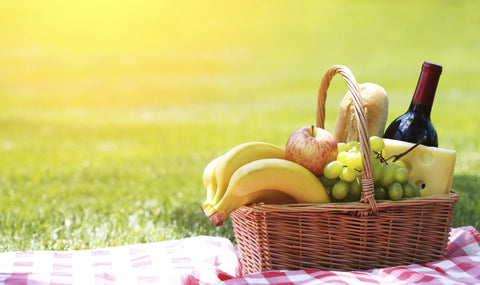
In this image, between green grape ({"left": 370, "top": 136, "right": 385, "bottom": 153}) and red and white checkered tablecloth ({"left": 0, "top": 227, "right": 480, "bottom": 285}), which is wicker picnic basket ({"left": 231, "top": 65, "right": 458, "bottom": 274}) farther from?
green grape ({"left": 370, "top": 136, "right": 385, "bottom": 153})

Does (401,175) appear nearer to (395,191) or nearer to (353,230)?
(395,191)

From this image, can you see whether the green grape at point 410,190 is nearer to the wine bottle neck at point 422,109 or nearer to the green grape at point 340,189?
the green grape at point 340,189

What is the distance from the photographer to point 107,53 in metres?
9.70

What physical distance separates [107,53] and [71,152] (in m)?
4.60

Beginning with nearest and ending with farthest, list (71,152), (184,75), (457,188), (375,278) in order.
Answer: (375,278)
(457,188)
(71,152)
(184,75)

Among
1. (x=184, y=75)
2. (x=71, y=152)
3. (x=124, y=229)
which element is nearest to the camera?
(x=124, y=229)

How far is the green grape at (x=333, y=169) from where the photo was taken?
1.55 meters

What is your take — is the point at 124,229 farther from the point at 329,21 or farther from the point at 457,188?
the point at 329,21

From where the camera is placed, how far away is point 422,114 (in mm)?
1761

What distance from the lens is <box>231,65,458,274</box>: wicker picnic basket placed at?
1.49 metres

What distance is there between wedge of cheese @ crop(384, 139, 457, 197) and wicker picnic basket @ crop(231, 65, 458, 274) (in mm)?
56

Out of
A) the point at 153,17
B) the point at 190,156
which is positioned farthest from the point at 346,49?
the point at 190,156

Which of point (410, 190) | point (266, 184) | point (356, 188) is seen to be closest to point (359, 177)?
point (356, 188)

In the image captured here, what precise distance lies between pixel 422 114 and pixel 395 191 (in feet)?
1.21
